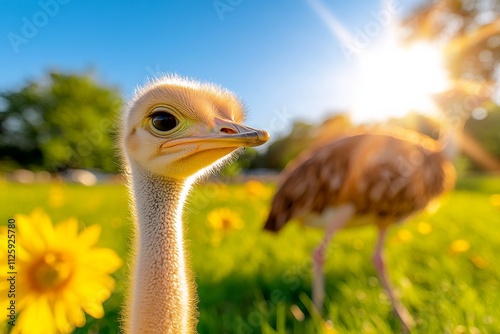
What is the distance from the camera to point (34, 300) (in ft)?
4.19

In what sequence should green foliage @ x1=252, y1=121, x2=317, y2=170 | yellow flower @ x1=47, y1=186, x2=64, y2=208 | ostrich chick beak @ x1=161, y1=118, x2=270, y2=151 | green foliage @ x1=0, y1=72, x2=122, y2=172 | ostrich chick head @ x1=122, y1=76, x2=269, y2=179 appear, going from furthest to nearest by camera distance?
green foliage @ x1=0, y1=72, x2=122, y2=172
green foliage @ x1=252, y1=121, x2=317, y2=170
yellow flower @ x1=47, y1=186, x2=64, y2=208
ostrich chick head @ x1=122, y1=76, x2=269, y2=179
ostrich chick beak @ x1=161, y1=118, x2=270, y2=151

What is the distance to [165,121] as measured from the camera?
1079mm

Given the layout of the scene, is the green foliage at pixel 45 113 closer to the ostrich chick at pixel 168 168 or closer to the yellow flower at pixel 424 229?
the yellow flower at pixel 424 229

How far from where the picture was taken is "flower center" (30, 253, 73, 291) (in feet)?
4.28

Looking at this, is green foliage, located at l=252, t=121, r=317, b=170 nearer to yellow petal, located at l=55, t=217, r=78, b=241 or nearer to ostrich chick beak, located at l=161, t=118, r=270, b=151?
yellow petal, located at l=55, t=217, r=78, b=241

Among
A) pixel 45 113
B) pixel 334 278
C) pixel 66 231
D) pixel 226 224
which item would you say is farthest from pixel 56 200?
pixel 45 113

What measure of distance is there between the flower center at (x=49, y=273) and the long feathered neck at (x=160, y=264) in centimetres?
32

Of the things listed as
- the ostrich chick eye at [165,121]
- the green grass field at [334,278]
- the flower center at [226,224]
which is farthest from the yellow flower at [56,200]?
the ostrich chick eye at [165,121]

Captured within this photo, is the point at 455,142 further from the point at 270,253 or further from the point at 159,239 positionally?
the point at 159,239

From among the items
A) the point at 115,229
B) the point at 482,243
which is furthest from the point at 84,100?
the point at 482,243

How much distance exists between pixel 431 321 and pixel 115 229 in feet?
12.9

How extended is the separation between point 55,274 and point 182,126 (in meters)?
0.62

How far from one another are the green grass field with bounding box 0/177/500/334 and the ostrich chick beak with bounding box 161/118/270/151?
0.28 m

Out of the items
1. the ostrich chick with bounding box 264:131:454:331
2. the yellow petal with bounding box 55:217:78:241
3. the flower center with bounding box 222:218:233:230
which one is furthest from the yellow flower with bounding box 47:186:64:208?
the yellow petal with bounding box 55:217:78:241
